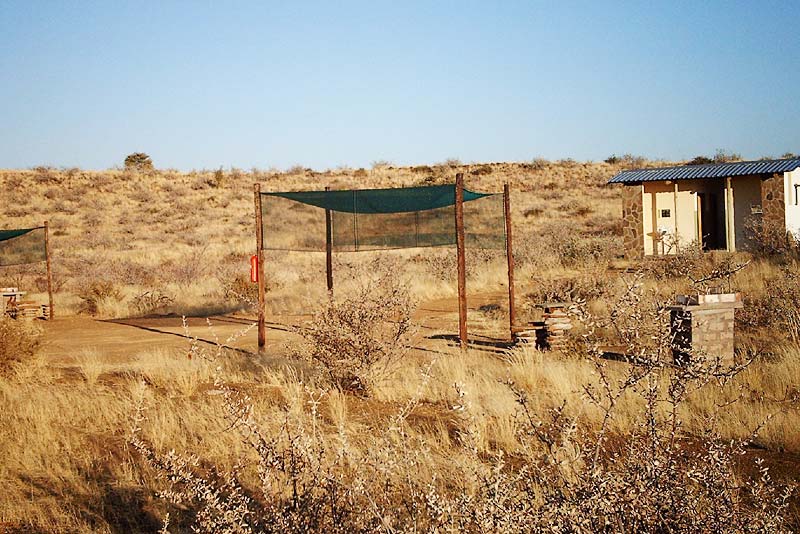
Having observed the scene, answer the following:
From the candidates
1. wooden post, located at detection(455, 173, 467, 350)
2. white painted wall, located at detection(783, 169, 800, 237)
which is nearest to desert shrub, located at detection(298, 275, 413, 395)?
wooden post, located at detection(455, 173, 467, 350)

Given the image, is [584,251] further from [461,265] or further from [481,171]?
[481,171]

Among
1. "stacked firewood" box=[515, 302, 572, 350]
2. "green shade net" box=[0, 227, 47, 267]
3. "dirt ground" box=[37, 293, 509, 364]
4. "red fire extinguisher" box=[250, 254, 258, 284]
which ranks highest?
"green shade net" box=[0, 227, 47, 267]

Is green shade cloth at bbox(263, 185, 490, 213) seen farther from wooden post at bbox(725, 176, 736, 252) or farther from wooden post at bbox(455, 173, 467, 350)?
wooden post at bbox(725, 176, 736, 252)

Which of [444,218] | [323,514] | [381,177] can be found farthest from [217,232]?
[323,514]

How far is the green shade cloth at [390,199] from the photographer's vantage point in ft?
37.4

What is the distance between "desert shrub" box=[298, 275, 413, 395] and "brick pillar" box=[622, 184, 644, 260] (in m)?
16.0

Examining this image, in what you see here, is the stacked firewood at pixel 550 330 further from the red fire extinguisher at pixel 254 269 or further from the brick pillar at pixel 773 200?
the brick pillar at pixel 773 200

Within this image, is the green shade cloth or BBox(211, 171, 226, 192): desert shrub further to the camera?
BBox(211, 171, 226, 192): desert shrub

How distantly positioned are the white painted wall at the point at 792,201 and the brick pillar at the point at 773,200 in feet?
0.47

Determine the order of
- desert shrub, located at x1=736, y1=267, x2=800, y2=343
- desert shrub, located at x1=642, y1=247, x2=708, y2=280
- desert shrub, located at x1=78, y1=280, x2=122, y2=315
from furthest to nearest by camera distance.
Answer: desert shrub, located at x1=78, y1=280, x2=122, y2=315, desert shrub, located at x1=642, y1=247, x2=708, y2=280, desert shrub, located at x1=736, y1=267, x2=800, y2=343

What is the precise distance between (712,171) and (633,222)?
2553 mm

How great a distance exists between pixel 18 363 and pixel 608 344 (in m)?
7.55

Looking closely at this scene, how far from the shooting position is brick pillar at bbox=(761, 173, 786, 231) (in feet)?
70.3

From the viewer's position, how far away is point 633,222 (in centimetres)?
2392
